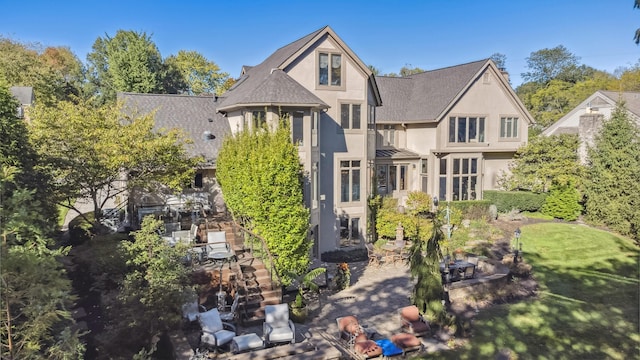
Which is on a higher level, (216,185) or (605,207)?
(216,185)

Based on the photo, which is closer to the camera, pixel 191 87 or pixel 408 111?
pixel 408 111

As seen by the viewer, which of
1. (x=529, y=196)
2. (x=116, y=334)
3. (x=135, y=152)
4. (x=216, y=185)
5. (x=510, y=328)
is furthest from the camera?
(x=529, y=196)

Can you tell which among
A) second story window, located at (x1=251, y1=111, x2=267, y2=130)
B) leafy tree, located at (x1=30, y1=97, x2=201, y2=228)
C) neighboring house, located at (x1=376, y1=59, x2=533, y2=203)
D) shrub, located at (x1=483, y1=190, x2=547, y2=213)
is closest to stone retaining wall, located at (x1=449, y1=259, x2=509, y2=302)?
neighboring house, located at (x1=376, y1=59, x2=533, y2=203)

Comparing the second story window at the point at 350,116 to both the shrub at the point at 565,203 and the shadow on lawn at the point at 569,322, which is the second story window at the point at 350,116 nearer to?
the shadow on lawn at the point at 569,322

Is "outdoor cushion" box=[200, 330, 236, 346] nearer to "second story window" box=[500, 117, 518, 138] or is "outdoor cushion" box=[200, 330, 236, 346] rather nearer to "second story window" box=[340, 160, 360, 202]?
"second story window" box=[340, 160, 360, 202]

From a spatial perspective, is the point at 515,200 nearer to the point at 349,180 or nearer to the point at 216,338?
the point at 349,180

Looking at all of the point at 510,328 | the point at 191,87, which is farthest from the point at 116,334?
the point at 191,87

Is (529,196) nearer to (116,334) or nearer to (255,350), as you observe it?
(255,350)

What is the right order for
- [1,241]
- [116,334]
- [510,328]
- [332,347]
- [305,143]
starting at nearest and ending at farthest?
[1,241] < [116,334] < [332,347] < [510,328] < [305,143]
